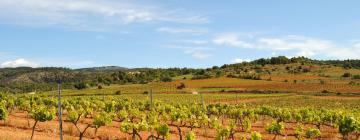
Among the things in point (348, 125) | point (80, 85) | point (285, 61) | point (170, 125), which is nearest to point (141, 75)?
point (80, 85)

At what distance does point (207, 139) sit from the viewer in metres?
33.8

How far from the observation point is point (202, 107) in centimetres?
4938

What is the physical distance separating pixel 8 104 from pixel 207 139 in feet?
88.6

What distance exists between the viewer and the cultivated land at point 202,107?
32312 millimetres

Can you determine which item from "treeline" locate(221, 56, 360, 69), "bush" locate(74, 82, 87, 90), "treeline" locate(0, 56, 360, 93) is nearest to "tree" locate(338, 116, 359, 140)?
"treeline" locate(0, 56, 360, 93)

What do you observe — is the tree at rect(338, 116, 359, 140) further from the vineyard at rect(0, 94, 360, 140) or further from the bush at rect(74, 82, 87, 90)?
the bush at rect(74, 82, 87, 90)

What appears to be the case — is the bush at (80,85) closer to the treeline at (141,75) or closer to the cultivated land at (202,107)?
the treeline at (141,75)

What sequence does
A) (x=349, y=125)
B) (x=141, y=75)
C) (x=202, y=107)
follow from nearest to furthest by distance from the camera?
(x=349, y=125) → (x=202, y=107) → (x=141, y=75)

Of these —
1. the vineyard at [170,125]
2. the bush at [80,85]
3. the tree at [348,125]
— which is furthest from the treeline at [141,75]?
the tree at [348,125]

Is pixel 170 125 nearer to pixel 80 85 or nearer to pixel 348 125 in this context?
pixel 348 125

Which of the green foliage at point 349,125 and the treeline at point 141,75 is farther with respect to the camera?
the treeline at point 141,75

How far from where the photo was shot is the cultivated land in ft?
106

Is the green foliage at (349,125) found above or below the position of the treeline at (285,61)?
below

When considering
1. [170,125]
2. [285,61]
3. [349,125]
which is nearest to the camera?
[349,125]
